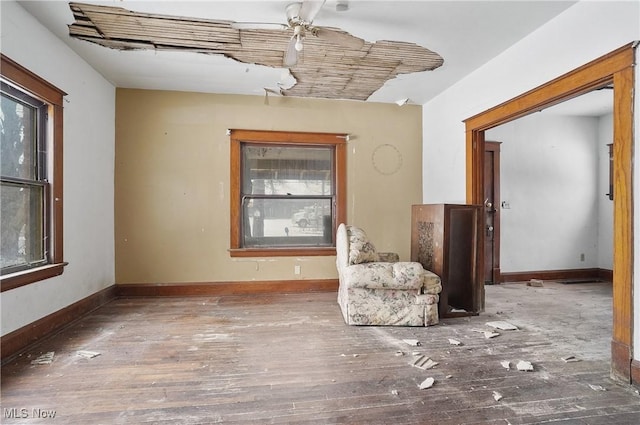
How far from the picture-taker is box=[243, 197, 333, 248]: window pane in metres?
4.47

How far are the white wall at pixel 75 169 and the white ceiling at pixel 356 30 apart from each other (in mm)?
167

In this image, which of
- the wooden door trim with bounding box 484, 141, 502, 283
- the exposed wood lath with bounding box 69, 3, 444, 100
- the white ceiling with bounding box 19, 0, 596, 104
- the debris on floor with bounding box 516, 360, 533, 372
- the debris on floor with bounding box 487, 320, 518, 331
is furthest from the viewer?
the wooden door trim with bounding box 484, 141, 502, 283

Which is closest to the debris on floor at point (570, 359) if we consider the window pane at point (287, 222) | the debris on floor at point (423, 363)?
the debris on floor at point (423, 363)

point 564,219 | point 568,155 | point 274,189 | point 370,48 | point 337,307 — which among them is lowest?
point 337,307

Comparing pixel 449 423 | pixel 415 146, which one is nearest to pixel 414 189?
pixel 415 146

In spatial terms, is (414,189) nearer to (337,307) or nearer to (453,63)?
(453,63)

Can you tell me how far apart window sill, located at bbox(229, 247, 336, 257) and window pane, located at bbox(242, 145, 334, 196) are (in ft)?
2.56

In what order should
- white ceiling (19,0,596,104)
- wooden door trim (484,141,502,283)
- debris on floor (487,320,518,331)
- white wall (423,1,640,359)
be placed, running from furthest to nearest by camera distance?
1. wooden door trim (484,141,502,283)
2. debris on floor (487,320,518,331)
3. white ceiling (19,0,596,104)
4. white wall (423,1,640,359)

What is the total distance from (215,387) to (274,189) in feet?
9.37

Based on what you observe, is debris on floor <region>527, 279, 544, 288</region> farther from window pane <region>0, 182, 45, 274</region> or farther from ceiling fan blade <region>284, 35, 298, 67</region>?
window pane <region>0, 182, 45, 274</region>

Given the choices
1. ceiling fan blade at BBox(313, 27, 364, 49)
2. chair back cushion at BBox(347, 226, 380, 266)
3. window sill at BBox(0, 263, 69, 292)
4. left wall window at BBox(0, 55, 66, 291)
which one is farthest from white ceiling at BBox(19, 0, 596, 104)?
window sill at BBox(0, 263, 69, 292)

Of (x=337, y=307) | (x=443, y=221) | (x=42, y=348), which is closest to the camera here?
(x=42, y=348)

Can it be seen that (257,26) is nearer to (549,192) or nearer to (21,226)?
(21,226)

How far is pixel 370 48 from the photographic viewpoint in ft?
10.1
